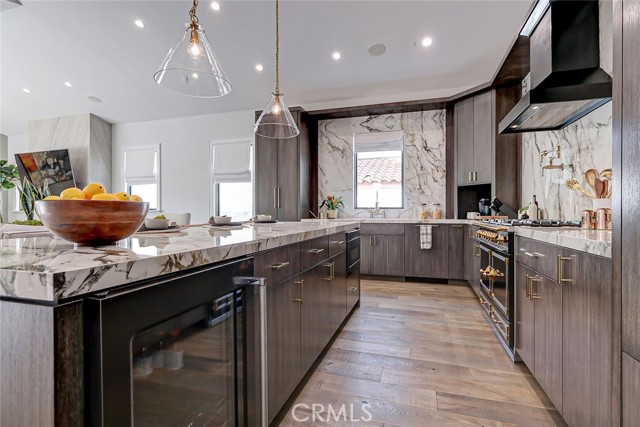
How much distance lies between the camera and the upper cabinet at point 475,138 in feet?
13.3

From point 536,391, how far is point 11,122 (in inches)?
417

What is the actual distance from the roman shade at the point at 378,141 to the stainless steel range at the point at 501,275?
103 inches

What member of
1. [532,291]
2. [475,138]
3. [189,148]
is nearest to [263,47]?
[189,148]

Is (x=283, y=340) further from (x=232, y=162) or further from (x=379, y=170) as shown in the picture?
(x=232, y=162)

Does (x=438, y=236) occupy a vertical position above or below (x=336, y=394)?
above

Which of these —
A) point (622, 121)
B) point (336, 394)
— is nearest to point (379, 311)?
point (336, 394)

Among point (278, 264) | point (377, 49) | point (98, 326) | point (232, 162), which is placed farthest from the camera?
point (232, 162)

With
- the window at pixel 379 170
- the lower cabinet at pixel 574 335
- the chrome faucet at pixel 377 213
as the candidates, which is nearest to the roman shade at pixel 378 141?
the window at pixel 379 170

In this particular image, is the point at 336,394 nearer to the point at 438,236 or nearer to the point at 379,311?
the point at 379,311

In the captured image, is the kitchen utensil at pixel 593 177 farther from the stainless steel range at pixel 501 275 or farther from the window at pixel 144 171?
the window at pixel 144 171

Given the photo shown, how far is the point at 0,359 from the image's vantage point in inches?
21.6

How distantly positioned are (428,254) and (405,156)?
68.7 inches

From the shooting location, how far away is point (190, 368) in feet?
2.86

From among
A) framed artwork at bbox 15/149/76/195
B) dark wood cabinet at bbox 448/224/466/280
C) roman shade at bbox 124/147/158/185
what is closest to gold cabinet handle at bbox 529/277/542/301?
dark wood cabinet at bbox 448/224/466/280
